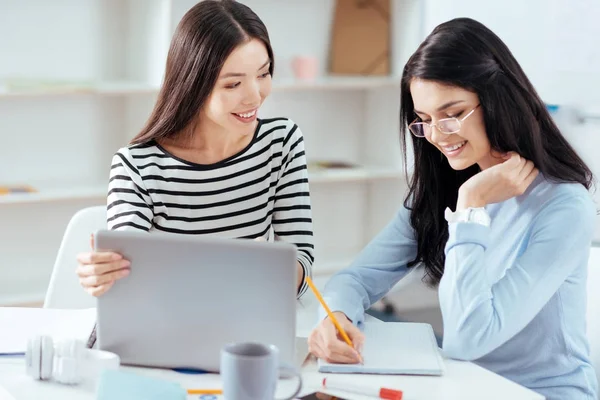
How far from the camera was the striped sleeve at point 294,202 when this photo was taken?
79.6 inches

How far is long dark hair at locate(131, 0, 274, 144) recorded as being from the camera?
1.88 metres

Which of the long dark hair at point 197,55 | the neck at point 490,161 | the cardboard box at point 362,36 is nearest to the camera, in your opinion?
Answer: the neck at point 490,161

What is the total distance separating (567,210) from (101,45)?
7.74 ft

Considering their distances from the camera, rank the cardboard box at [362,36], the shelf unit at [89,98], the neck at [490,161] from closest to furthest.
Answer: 1. the neck at [490,161]
2. the shelf unit at [89,98]
3. the cardboard box at [362,36]

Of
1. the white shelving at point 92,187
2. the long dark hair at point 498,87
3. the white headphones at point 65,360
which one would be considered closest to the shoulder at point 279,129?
the long dark hair at point 498,87

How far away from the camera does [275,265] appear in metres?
1.33

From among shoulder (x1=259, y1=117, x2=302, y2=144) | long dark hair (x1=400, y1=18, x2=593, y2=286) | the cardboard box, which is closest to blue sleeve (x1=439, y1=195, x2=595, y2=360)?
long dark hair (x1=400, y1=18, x2=593, y2=286)

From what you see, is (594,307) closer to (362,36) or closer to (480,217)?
(480,217)

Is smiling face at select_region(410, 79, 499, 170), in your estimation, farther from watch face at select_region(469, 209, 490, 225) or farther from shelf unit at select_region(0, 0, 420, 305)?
shelf unit at select_region(0, 0, 420, 305)

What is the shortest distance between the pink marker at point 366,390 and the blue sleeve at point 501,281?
0.73 ft

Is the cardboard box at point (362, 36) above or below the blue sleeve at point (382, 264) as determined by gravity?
above

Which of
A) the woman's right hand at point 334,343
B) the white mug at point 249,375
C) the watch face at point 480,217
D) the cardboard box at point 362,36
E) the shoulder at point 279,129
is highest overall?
the cardboard box at point 362,36

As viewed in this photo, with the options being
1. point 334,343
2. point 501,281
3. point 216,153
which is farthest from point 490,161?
point 216,153

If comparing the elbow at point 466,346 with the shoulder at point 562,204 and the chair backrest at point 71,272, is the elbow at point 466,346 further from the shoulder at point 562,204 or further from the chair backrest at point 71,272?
the chair backrest at point 71,272
